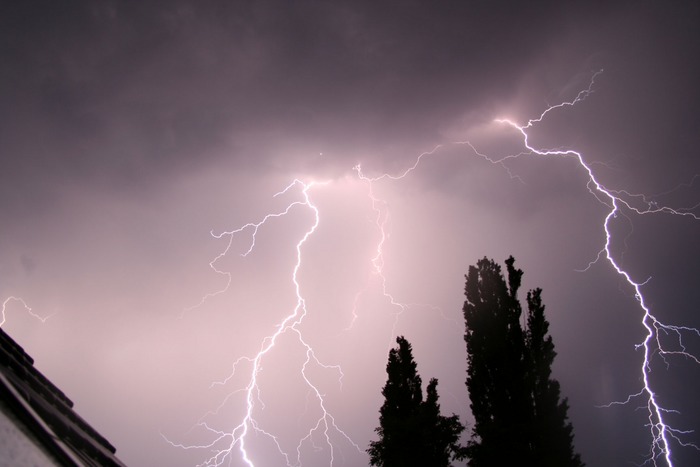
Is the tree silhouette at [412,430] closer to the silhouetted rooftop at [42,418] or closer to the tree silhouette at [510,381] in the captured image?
the tree silhouette at [510,381]

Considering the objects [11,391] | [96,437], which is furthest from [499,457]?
[11,391]

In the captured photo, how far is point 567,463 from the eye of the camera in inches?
499

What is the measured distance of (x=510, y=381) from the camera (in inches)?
557

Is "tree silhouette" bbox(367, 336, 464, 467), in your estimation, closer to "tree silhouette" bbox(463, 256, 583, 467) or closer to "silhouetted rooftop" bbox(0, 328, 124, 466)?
"tree silhouette" bbox(463, 256, 583, 467)

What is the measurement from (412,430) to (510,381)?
165 inches

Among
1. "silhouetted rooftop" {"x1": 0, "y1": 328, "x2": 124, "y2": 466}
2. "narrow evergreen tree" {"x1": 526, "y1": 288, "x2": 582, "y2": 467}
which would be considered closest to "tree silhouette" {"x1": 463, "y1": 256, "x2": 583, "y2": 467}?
"narrow evergreen tree" {"x1": 526, "y1": 288, "x2": 582, "y2": 467}

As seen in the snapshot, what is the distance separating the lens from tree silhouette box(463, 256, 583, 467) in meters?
12.9

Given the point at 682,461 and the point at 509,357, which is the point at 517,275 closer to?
the point at 509,357

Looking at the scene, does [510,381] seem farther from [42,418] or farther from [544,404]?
[42,418]

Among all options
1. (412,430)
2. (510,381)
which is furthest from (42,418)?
(510,381)

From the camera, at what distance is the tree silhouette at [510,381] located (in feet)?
42.2

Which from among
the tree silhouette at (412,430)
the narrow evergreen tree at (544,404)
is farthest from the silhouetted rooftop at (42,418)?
the narrow evergreen tree at (544,404)

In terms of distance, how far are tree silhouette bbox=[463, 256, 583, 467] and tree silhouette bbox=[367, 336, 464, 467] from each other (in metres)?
0.90

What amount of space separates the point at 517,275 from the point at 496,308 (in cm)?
178
